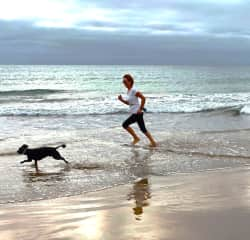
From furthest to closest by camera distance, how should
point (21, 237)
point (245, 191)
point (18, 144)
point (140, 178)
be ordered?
1. point (18, 144)
2. point (140, 178)
3. point (245, 191)
4. point (21, 237)

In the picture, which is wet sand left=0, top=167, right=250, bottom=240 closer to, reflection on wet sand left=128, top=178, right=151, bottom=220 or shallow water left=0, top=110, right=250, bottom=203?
reflection on wet sand left=128, top=178, right=151, bottom=220

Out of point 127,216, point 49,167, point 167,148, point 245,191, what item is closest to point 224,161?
point 167,148

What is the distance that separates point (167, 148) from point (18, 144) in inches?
148

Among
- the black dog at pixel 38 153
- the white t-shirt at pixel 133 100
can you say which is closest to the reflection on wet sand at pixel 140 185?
the white t-shirt at pixel 133 100

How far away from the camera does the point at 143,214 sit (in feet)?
16.6

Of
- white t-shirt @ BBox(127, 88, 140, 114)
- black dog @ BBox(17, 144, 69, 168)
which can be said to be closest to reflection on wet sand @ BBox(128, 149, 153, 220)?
white t-shirt @ BBox(127, 88, 140, 114)

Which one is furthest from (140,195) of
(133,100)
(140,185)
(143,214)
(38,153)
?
(133,100)

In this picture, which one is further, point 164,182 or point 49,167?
point 49,167

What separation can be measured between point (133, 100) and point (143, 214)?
18.6 feet

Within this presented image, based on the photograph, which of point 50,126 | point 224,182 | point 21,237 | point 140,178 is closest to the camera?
point 21,237

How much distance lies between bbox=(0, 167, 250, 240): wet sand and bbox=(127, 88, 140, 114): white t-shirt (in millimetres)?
3820

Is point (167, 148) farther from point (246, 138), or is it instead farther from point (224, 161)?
point (246, 138)

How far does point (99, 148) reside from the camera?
10484 millimetres

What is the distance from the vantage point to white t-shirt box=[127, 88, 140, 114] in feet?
33.9
